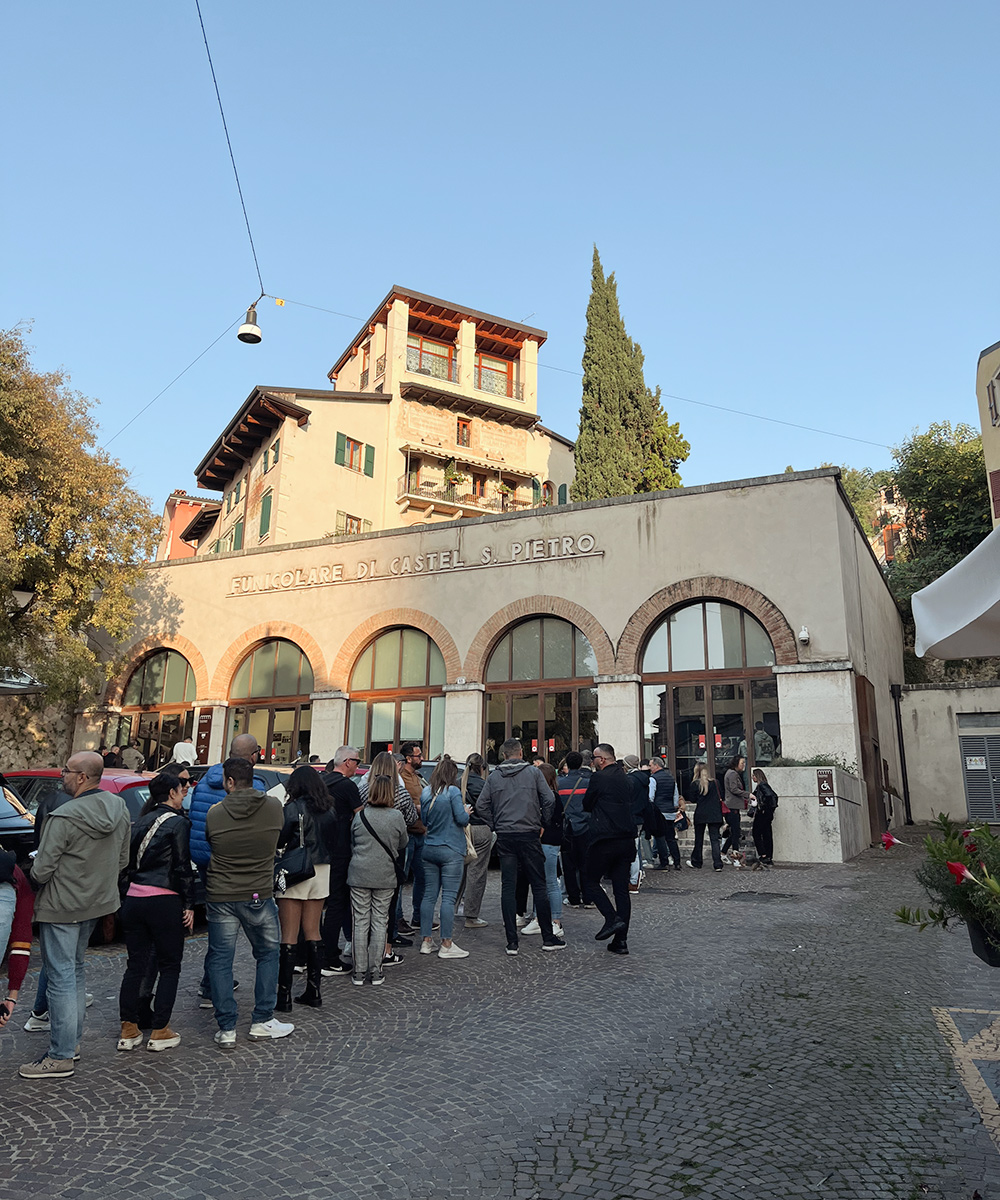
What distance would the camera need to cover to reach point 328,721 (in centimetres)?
2081

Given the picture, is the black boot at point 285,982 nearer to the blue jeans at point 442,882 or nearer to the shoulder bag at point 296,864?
the shoulder bag at point 296,864

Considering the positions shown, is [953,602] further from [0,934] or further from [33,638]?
[33,638]

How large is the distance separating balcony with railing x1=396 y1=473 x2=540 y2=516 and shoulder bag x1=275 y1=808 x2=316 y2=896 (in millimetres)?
23801

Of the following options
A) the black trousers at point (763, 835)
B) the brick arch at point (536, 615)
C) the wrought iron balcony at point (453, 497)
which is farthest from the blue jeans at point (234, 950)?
the wrought iron balcony at point (453, 497)

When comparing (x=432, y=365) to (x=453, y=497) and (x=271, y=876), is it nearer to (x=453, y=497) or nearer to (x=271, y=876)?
(x=453, y=497)

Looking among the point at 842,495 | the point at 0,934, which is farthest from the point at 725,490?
the point at 0,934

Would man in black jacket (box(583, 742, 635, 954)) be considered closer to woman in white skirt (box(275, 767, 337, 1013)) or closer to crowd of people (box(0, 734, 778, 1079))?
crowd of people (box(0, 734, 778, 1079))

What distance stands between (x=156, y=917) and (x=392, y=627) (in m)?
15.7

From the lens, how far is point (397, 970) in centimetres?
740

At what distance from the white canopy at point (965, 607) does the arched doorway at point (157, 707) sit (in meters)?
20.6

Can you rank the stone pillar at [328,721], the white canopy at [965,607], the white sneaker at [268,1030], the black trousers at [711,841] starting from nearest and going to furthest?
the white canopy at [965,607] → the white sneaker at [268,1030] → the black trousers at [711,841] → the stone pillar at [328,721]

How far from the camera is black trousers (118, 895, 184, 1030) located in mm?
5277

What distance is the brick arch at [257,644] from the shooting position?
845 inches

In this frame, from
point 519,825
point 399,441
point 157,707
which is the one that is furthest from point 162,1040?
point 399,441
